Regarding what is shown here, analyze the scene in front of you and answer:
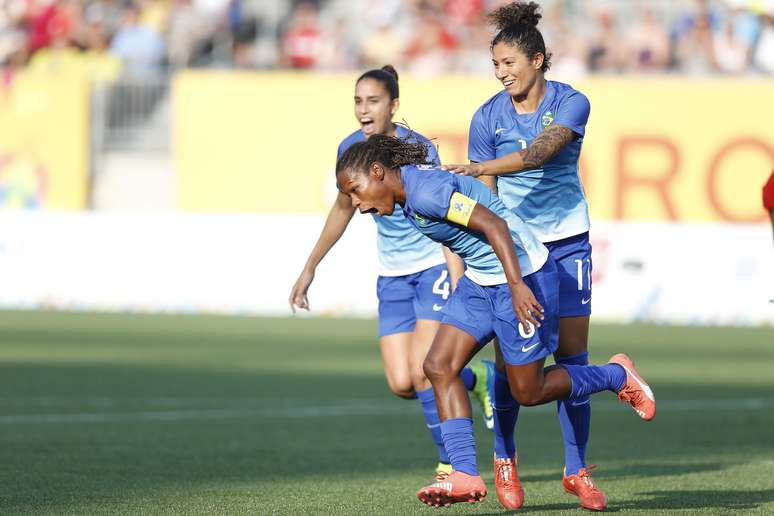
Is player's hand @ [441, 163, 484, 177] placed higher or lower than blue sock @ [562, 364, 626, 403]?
higher

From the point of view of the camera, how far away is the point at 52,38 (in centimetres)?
2600

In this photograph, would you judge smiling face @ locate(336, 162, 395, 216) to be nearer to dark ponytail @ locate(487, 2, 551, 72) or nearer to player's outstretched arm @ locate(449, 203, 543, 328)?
player's outstretched arm @ locate(449, 203, 543, 328)

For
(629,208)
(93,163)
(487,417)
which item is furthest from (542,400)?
(93,163)

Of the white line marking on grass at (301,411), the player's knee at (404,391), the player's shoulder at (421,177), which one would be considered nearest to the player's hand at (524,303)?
the player's shoulder at (421,177)

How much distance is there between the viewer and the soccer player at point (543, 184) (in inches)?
295

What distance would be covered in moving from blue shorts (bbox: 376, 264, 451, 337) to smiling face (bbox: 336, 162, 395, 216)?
5.98 feet

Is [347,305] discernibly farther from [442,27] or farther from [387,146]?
[387,146]

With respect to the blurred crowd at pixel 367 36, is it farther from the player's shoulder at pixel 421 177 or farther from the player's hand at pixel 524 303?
the player's hand at pixel 524 303

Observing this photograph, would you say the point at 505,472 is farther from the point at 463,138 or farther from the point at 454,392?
the point at 463,138

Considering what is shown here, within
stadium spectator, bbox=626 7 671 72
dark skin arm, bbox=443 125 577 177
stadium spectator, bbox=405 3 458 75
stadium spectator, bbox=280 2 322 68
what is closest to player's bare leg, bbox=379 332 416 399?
dark skin arm, bbox=443 125 577 177

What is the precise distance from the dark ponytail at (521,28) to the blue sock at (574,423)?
5.13 feet

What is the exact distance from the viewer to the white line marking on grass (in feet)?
35.0

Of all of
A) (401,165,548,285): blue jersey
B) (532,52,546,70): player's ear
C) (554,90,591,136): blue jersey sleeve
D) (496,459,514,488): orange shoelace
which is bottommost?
(496,459,514,488): orange shoelace

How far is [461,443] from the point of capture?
267 inches
